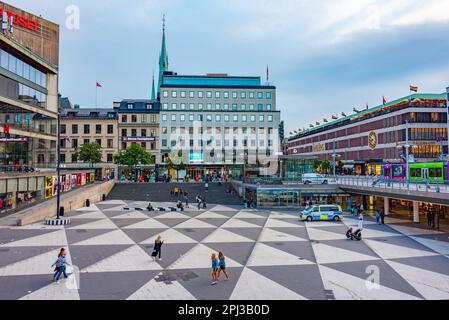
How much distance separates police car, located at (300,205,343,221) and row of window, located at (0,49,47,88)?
34652 mm

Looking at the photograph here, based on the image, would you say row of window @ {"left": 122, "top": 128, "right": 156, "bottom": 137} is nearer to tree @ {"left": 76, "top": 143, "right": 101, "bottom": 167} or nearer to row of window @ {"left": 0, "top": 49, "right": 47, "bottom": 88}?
tree @ {"left": 76, "top": 143, "right": 101, "bottom": 167}

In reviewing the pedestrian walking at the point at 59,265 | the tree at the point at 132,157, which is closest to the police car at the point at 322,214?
the pedestrian walking at the point at 59,265

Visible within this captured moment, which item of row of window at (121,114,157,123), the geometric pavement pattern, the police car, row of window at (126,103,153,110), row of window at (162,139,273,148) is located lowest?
the geometric pavement pattern

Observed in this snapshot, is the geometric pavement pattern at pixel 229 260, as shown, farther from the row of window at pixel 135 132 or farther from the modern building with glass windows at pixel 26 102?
the row of window at pixel 135 132

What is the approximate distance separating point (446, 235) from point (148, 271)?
2225 cm

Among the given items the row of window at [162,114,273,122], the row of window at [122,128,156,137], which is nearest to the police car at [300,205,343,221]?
the row of window at [162,114,273,122]

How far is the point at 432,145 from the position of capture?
6097 centimetres

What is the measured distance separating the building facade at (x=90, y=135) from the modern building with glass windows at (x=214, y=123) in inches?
434

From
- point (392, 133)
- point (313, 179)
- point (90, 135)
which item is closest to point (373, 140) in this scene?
point (392, 133)

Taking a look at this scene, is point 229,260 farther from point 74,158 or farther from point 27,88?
point 74,158

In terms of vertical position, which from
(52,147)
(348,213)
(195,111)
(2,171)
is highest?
(195,111)

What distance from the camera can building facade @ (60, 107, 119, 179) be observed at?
6894 centimetres

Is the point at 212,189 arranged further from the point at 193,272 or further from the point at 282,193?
the point at 193,272
